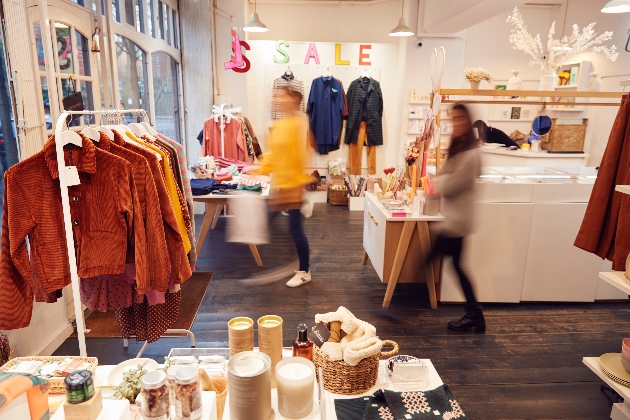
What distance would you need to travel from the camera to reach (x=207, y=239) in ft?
17.3

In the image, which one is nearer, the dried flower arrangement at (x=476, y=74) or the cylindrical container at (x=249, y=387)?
the cylindrical container at (x=249, y=387)

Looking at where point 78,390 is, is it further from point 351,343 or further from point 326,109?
point 326,109

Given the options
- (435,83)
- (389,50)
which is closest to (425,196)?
(435,83)

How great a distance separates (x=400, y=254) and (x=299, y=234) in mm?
907

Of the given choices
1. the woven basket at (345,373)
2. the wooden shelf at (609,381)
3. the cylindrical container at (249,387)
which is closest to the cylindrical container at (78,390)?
the cylindrical container at (249,387)

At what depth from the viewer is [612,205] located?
2.41m

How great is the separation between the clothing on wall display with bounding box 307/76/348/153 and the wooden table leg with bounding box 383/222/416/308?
400 centimetres

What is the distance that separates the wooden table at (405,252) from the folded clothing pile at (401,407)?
191 centimetres

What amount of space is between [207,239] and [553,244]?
3.69m

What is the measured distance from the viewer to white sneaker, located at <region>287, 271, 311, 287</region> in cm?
388

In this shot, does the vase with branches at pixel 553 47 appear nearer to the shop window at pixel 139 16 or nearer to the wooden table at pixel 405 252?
the wooden table at pixel 405 252

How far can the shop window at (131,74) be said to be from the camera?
170 inches

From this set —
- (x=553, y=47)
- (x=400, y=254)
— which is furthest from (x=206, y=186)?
(x=553, y=47)

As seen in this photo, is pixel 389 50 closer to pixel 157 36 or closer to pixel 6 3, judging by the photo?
pixel 157 36
